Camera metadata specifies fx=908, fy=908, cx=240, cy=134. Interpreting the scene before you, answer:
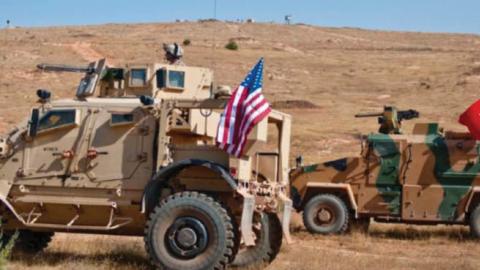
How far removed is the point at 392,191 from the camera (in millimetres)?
16156

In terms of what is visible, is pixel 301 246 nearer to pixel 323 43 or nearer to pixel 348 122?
pixel 348 122

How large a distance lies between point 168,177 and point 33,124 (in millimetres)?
1836

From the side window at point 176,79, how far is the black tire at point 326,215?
5181 millimetres

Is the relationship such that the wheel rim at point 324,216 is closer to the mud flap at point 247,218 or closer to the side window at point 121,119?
the mud flap at point 247,218

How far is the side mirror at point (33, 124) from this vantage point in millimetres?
10570

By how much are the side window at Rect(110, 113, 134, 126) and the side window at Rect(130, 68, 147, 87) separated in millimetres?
2047

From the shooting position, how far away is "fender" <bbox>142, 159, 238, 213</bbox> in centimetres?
961

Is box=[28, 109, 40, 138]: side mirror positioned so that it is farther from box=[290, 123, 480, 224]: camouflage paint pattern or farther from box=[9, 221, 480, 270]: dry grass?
box=[290, 123, 480, 224]: camouflage paint pattern

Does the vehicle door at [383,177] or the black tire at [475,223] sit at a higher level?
the vehicle door at [383,177]

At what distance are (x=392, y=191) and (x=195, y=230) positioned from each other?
740 centimetres

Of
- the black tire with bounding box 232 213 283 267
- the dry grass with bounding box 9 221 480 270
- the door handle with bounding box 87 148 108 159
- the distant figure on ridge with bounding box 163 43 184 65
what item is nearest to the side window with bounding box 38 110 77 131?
the door handle with bounding box 87 148 108 159

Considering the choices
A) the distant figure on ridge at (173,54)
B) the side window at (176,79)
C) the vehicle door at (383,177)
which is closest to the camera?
the side window at (176,79)

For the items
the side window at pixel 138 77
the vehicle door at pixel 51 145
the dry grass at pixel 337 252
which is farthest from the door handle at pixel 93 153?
the side window at pixel 138 77

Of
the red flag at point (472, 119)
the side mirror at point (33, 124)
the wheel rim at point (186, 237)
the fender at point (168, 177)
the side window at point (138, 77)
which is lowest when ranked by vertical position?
the wheel rim at point (186, 237)
